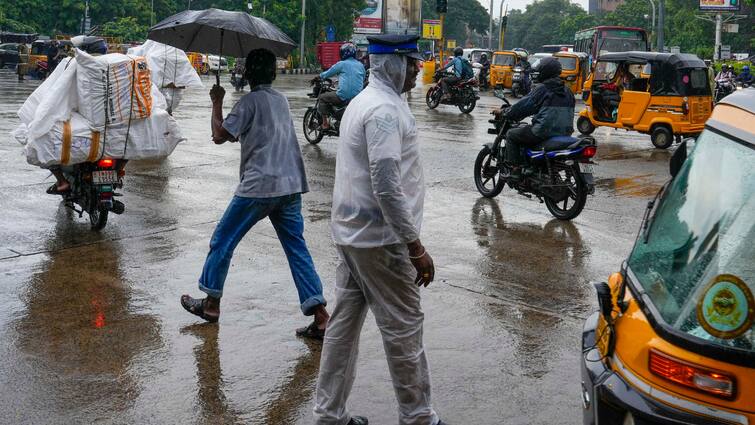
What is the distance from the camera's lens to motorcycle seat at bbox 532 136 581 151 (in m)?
9.46

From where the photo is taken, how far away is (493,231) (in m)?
9.00

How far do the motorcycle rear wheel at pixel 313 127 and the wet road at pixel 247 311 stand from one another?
14.4 feet

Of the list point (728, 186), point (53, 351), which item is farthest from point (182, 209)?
point (728, 186)

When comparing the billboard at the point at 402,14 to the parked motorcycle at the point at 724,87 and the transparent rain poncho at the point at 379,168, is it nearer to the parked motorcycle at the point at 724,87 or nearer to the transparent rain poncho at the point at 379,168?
the parked motorcycle at the point at 724,87

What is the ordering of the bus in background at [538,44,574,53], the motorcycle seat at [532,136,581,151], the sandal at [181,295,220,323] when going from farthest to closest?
the bus in background at [538,44,574,53], the motorcycle seat at [532,136,581,151], the sandal at [181,295,220,323]

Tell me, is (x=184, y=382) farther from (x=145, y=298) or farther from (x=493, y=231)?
(x=493, y=231)

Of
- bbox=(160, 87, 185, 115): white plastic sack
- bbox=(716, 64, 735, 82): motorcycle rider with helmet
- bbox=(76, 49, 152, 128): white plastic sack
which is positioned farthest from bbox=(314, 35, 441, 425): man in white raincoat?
bbox=(716, 64, 735, 82): motorcycle rider with helmet

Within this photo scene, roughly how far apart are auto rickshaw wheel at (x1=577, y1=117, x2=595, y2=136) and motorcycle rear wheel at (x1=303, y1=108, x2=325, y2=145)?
6.49 meters

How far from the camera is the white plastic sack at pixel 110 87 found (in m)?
7.92

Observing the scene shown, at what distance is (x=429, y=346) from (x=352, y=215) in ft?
5.75

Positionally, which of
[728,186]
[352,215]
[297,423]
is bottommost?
[297,423]

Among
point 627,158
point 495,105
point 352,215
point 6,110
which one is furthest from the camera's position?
point 495,105

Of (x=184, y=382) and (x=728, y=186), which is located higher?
(x=728, y=186)

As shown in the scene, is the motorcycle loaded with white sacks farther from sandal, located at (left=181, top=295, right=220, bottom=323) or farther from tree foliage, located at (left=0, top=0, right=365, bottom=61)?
tree foliage, located at (left=0, top=0, right=365, bottom=61)
